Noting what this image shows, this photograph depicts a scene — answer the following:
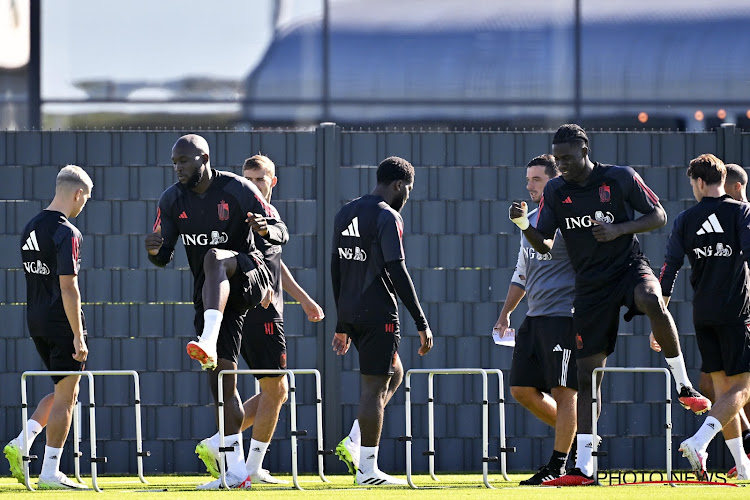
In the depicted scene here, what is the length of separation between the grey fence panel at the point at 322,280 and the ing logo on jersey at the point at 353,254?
1919mm

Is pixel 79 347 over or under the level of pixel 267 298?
under

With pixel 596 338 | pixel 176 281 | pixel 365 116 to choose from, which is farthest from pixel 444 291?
pixel 365 116

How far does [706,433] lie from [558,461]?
909 millimetres

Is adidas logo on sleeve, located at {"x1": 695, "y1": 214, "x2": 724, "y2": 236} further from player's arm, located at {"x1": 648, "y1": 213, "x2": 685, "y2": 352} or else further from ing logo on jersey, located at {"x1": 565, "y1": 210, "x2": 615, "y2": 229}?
ing logo on jersey, located at {"x1": 565, "y1": 210, "x2": 615, "y2": 229}

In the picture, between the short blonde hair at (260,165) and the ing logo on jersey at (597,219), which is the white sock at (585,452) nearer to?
the ing logo on jersey at (597,219)

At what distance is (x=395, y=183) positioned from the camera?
9000 millimetres

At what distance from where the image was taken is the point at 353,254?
8.89 meters

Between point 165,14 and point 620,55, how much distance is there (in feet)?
15.6

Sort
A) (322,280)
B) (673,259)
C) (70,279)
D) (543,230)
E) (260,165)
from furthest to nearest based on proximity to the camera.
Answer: (322,280)
(260,165)
(673,259)
(70,279)
(543,230)

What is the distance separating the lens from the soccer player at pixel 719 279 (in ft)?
Result: 30.2

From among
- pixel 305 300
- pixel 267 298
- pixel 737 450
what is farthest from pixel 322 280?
pixel 737 450

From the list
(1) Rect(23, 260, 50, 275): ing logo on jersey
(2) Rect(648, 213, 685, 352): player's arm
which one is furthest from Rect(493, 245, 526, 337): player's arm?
(1) Rect(23, 260, 50, 275): ing logo on jersey

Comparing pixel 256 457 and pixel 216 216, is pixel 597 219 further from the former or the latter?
pixel 256 457

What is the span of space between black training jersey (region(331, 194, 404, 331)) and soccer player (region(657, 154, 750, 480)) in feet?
6.08
